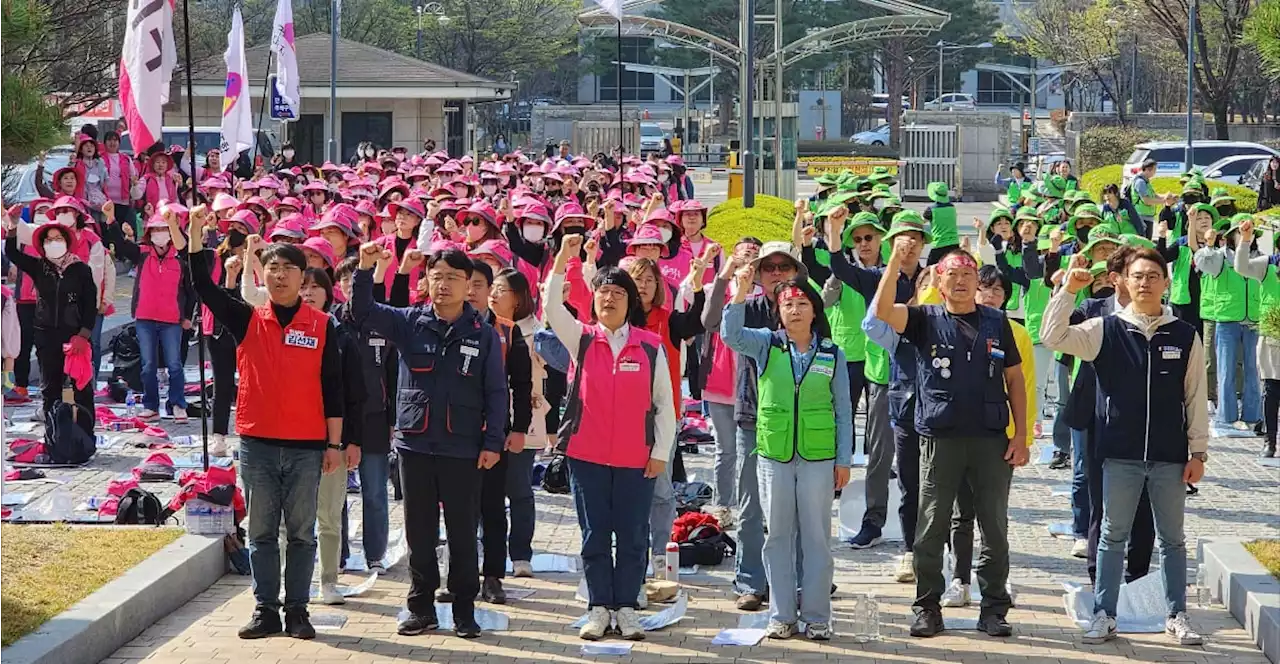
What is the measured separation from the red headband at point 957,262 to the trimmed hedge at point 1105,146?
150 feet

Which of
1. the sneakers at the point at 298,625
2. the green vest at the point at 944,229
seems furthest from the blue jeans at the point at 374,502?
the green vest at the point at 944,229

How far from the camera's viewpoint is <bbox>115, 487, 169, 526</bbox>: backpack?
35.8 ft

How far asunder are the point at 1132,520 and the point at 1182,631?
532mm

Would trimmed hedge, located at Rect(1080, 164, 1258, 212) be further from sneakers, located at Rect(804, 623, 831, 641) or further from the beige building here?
sneakers, located at Rect(804, 623, 831, 641)

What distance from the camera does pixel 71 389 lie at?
14.1 metres

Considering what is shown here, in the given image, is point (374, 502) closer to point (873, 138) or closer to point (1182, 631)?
point (1182, 631)

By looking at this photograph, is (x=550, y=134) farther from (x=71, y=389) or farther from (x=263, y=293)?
(x=263, y=293)

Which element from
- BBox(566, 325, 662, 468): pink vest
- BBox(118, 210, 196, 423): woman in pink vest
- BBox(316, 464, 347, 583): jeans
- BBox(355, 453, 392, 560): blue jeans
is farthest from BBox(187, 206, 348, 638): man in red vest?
BBox(118, 210, 196, 423): woman in pink vest

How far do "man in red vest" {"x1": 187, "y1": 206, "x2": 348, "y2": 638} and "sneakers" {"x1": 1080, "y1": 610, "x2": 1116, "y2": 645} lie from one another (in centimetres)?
342

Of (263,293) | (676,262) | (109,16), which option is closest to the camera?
(263,293)

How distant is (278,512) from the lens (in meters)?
8.78

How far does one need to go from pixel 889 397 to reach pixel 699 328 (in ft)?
3.30

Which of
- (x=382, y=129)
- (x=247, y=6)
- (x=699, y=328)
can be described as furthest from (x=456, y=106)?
(x=699, y=328)

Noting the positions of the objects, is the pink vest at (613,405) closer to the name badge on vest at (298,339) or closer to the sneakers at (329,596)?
the name badge on vest at (298,339)
